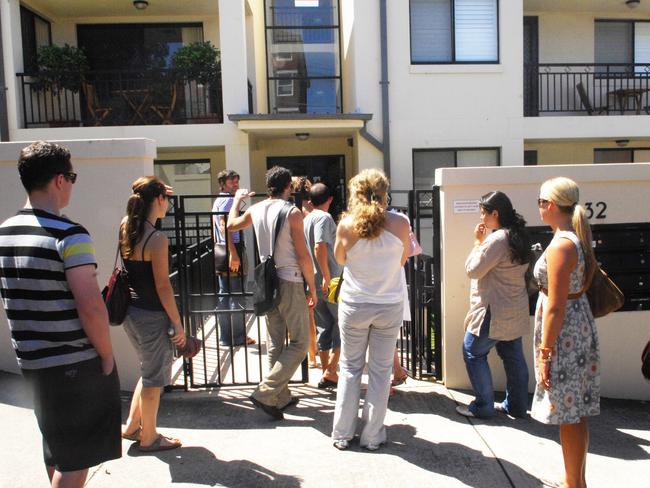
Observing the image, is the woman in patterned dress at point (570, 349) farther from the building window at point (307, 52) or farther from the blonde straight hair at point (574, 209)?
the building window at point (307, 52)

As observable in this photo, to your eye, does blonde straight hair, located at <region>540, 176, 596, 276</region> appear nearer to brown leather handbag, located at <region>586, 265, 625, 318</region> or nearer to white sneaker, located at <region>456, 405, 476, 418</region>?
brown leather handbag, located at <region>586, 265, 625, 318</region>

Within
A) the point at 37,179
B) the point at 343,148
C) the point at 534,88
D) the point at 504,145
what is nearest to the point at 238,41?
the point at 343,148

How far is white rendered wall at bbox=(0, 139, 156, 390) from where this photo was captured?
465 centimetres

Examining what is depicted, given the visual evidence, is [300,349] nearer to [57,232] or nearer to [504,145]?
[57,232]

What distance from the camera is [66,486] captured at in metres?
2.56

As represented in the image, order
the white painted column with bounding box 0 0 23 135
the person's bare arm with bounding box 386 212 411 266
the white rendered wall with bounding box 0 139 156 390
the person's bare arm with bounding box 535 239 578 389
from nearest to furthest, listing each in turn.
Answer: the person's bare arm with bounding box 535 239 578 389 → the person's bare arm with bounding box 386 212 411 266 → the white rendered wall with bounding box 0 139 156 390 → the white painted column with bounding box 0 0 23 135

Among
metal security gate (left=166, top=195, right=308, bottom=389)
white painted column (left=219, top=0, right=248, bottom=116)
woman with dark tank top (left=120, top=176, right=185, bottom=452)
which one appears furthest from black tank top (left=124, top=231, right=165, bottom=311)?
white painted column (left=219, top=0, right=248, bottom=116)

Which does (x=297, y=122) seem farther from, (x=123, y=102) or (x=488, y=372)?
(x=488, y=372)

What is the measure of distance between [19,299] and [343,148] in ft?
36.0

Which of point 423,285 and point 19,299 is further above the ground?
point 19,299

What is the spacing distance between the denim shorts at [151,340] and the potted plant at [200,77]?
8.19 meters

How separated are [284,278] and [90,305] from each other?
75.2 inches

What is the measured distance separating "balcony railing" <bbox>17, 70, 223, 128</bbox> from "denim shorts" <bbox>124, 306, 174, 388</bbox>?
26.9ft

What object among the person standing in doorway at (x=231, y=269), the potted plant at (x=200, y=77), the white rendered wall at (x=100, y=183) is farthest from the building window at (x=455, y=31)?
the white rendered wall at (x=100, y=183)
